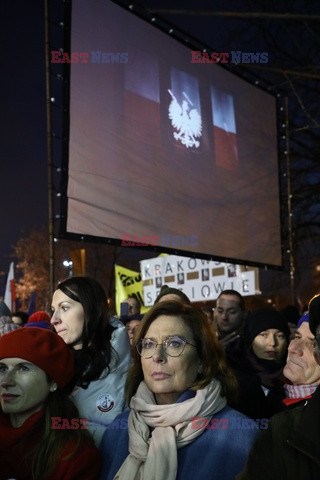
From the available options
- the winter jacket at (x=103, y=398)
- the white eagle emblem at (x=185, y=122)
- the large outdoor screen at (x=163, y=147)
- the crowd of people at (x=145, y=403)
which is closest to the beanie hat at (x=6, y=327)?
the crowd of people at (x=145, y=403)

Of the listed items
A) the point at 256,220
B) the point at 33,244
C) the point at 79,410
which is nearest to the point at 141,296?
the point at 256,220

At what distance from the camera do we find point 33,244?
39156 millimetres

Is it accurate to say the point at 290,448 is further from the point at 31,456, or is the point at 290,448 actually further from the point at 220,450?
the point at 31,456

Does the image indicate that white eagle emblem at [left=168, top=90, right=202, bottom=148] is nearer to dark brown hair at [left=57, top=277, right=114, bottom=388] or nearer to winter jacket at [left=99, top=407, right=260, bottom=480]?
dark brown hair at [left=57, top=277, right=114, bottom=388]

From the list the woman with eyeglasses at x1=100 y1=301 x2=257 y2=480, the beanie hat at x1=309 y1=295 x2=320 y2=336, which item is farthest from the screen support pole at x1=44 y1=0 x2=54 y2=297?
the beanie hat at x1=309 y1=295 x2=320 y2=336

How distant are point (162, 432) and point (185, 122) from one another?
6381 mm

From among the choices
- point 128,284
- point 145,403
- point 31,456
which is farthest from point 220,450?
point 128,284

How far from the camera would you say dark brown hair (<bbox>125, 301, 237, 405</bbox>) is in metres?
2.64

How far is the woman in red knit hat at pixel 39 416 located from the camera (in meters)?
2.57

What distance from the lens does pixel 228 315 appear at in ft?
18.3

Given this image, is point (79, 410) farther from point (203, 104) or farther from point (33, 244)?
point (33, 244)

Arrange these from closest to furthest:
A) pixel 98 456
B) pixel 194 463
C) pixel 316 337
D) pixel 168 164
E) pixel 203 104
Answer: pixel 316 337, pixel 194 463, pixel 98 456, pixel 168 164, pixel 203 104

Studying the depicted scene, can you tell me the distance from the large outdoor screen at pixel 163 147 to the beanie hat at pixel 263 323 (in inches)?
109

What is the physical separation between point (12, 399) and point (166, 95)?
6007 mm
